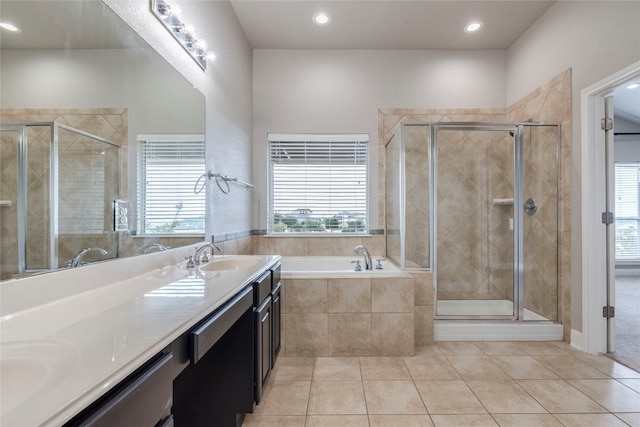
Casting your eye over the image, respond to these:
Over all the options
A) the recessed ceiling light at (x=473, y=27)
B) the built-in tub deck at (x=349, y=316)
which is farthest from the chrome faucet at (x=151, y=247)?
the recessed ceiling light at (x=473, y=27)

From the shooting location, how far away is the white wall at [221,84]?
1.67 meters

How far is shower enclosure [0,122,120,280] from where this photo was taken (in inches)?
35.0

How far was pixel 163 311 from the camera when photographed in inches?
37.2

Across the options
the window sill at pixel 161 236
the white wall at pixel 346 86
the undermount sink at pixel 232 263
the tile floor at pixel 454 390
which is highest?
the white wall at pixel 346 86

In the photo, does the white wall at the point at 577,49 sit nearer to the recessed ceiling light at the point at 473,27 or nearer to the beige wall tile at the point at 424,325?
the recessed ceiling light at the point at 473,27

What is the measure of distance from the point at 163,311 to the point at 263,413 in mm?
1149

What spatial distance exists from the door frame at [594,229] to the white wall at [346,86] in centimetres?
137

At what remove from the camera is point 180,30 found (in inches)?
73.6

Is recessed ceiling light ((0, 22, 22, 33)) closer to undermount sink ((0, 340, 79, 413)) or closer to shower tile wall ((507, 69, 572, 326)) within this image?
undermount sink ((0, 340, 79, 413))

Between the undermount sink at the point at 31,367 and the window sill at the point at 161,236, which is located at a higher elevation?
the window sill at the point at 161,236

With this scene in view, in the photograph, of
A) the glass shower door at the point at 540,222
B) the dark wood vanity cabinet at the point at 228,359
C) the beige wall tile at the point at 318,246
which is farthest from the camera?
the beige wall tile at the point at 318,246

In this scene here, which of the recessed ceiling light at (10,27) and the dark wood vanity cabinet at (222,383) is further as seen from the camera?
the dark wood vanity cabinet at (222,383)

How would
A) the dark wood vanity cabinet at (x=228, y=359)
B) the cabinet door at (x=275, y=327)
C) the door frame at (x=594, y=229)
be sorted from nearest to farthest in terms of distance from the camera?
the dark wood vanity cabinet at (x=228, y=359) < the cabinet door at (x=275, y=327) < the door frame at (x=594, y=229)

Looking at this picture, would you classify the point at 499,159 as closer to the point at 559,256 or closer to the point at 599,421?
the point at 559,256
